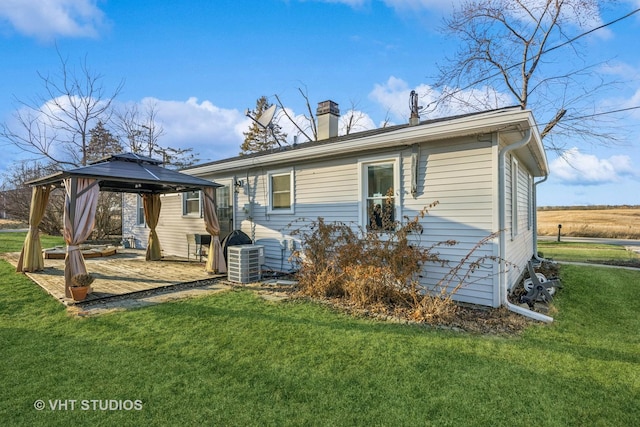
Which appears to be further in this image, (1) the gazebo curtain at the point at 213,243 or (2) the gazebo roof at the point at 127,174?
(1) the gazebo curtain at the point at 213,243

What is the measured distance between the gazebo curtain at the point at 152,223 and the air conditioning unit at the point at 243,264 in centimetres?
394

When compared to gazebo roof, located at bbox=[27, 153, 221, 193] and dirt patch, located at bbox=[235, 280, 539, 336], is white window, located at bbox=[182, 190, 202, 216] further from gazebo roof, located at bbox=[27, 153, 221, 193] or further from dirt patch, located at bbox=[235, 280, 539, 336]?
dirt patch, located at bbox=[235, 280, 539, 336]

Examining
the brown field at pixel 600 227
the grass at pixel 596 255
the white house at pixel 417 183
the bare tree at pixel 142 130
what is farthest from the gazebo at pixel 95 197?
the brown field at pixel 600 227

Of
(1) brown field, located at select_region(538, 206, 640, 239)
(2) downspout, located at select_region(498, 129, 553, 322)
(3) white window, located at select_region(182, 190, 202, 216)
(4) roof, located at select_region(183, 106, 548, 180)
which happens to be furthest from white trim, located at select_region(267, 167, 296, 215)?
(1) brown field, located at select_region(538, 206, 640, 239)

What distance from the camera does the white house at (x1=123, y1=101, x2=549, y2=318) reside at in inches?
193

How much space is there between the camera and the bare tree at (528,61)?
39.7 ft

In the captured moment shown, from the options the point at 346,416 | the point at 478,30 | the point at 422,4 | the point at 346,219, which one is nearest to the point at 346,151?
the point at 346,219

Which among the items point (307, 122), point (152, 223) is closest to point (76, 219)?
point (152, 223)

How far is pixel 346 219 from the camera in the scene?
657cm

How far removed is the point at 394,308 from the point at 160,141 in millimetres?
21649

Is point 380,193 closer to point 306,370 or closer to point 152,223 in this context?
point 306,370

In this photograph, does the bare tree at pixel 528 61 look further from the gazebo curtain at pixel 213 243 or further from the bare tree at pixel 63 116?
the bare tree at pixel 63 116

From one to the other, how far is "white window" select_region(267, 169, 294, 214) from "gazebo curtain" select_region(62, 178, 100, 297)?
3.64 meters

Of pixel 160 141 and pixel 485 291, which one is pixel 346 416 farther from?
pixel 160 141
